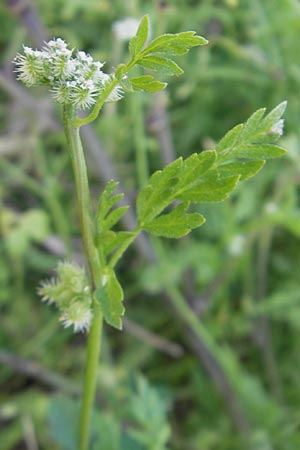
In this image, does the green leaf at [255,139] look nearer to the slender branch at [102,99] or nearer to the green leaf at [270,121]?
the green leaf at [270,121]

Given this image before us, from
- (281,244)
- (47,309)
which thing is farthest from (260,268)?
(47,309)

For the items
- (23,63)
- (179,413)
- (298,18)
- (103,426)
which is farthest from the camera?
(179,413)

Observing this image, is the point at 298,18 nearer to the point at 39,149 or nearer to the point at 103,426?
the point at 39,149

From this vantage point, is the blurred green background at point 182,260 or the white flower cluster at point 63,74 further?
the blurred green background at point 182,260

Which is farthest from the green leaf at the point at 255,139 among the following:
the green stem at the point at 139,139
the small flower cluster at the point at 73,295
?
the green stem at the point at 139,139

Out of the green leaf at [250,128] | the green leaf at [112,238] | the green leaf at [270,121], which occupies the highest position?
the green leaf at [270,121]

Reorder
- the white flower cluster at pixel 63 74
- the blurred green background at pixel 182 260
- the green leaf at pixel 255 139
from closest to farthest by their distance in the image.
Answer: the white flower cluster at pixel 63 74
the green leaf at pixel 255 139
the blurred green background at pixel 182 260

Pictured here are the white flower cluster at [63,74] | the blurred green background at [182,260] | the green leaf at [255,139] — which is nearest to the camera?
the white flower cluster at [63,74]
